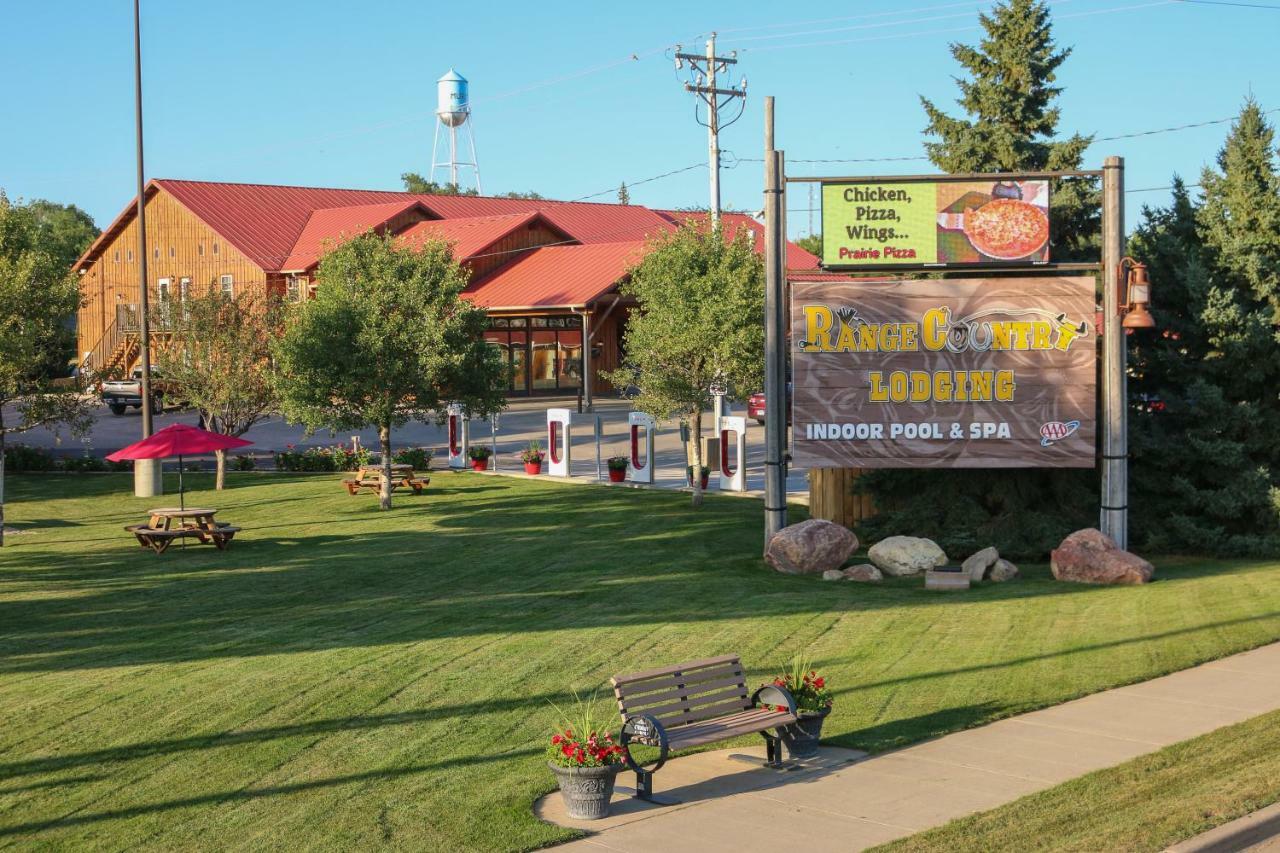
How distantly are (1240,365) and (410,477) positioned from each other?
17.1m

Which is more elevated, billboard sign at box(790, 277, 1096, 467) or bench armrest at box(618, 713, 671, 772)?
billboard sign at box(790, 277, 1096, 467)

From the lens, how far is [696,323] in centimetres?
2631

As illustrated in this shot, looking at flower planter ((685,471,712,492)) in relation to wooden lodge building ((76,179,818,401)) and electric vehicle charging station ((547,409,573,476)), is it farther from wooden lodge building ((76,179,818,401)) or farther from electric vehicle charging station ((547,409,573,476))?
wooden lodge building ((76,179,818,401))

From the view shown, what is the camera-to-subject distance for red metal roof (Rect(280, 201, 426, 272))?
203 ft

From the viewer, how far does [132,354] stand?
63.8 m

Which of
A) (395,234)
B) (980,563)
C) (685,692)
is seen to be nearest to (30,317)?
(980,563)

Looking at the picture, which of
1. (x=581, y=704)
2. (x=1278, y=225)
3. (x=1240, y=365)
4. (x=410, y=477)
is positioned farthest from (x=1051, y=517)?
(x=410, y=477)

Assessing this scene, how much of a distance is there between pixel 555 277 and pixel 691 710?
1920 inches

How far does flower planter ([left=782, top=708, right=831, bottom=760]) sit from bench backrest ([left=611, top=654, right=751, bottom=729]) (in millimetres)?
413

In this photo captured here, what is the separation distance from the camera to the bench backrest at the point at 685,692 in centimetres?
1059

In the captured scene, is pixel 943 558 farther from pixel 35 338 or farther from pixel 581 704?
pixel 35 338

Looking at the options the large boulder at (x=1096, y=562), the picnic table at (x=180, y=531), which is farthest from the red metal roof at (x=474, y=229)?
the large boulder at (x=1096, y=562)

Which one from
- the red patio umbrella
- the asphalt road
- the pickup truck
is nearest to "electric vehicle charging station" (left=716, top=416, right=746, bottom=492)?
the asphalt road

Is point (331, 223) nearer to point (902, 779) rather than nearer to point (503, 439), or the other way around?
point (503, 439)
